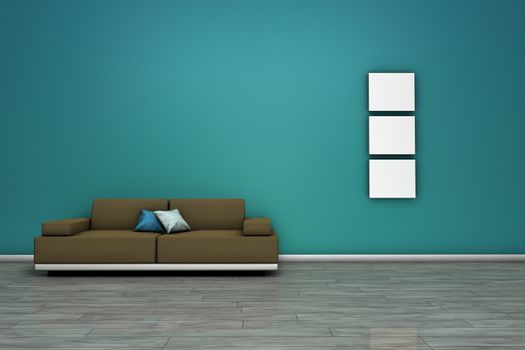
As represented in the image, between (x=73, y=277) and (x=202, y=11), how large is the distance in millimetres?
3624

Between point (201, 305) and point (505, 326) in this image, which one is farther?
point (201, 305)

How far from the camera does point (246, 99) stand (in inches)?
245

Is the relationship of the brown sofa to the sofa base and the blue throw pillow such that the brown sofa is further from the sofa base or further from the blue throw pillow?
the blue throw pillow

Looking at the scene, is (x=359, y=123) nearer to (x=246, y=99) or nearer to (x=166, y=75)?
(x=246, y=99)

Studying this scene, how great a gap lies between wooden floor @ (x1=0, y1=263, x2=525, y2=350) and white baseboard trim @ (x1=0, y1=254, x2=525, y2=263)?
0.57 metres

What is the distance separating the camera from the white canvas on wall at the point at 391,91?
242 inches

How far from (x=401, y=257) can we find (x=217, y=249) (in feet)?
8.04

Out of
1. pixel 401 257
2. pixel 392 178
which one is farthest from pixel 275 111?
pixel 401 257

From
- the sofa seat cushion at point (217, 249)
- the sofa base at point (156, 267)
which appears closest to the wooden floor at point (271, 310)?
the sofa base at point (156, 267)

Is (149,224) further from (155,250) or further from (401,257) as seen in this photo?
(401,257)

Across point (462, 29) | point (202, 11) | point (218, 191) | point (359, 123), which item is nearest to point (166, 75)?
point (202, 11)

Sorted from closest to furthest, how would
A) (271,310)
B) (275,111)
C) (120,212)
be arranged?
(271,310), (120,212), (275,111)

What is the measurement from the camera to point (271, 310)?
3734 mm

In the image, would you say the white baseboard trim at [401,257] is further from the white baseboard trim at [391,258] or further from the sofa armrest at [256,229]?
the sofa armrest at [256,229]
